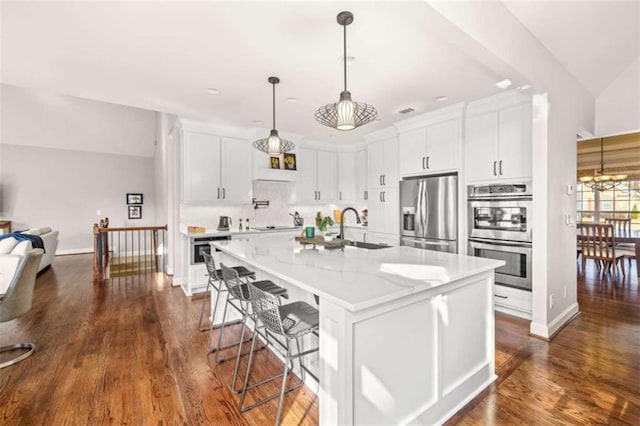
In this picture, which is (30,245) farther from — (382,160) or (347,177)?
(382,160)

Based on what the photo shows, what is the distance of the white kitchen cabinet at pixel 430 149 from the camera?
372cm

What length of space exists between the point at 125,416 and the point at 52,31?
2.69 metres

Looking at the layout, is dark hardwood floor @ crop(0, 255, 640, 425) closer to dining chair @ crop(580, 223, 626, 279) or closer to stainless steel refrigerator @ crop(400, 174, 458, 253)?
stainless steel refrigerator @ crop(400, 174, 458, 253)

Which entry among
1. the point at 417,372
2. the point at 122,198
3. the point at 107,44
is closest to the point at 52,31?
the point at 107,44

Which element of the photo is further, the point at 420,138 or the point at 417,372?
the point at 420,138

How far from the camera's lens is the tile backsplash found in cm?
475

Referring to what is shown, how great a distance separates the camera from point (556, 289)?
2.95 meters

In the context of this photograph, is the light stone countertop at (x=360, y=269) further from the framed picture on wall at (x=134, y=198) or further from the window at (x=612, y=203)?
the framed picture on wall at (x=134, y=198)

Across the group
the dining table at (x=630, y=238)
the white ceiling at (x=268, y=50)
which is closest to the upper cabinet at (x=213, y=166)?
the white ceiling at (x=268, y=50)

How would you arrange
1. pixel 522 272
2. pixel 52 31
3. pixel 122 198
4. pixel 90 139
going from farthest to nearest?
1. pixel 122 198
2. pixel 90 139
3. pixel 522 272
4. pixel 52 31

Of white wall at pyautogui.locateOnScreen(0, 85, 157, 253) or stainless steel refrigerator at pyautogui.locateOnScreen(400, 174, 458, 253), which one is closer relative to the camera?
stainless steel refrigerator at pyautogui.locateOnScreen(400, 174, 458, 253)

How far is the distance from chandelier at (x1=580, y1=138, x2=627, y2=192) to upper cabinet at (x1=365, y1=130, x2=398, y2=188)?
414 centimetres

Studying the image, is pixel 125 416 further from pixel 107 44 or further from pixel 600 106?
pixel 600 106

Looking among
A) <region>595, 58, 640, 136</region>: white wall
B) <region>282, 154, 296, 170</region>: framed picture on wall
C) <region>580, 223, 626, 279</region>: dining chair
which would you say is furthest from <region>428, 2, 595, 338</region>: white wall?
<region>282, 154, 296, 170</region>: framed picture on wall
